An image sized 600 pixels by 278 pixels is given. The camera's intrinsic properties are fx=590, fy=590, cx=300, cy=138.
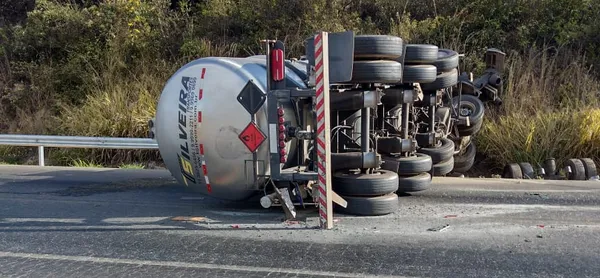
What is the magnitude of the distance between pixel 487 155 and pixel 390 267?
7.23m

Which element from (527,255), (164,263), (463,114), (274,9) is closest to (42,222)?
(164,263)

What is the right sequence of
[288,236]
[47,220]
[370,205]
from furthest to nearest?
1. [47,220]
2. [370,205]
3. [288,236]

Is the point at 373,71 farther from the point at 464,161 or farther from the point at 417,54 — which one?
the point at 464,161

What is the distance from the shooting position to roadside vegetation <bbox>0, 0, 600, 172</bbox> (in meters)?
11.7

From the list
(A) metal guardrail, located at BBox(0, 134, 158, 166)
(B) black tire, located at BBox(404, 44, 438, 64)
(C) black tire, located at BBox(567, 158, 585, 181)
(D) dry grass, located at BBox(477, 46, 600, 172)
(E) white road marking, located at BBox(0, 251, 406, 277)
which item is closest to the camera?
(E) white road marking, located at BBox(0, 251, 406, 277)

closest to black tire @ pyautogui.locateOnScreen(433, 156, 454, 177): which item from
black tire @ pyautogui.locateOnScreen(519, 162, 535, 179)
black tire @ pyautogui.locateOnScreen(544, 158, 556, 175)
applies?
black tire @ pyautogui.locateOnScreen(519, 162, 535, 179)

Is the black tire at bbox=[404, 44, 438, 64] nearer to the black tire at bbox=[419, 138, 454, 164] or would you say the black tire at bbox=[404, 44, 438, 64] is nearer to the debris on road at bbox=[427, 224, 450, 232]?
the black tire at bbox=[419, 138, 454, 164]

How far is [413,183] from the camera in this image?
768 centimetres

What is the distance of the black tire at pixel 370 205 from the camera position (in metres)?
6.68

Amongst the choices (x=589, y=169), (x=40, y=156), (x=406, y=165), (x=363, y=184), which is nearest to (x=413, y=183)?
(x=406, y=165)

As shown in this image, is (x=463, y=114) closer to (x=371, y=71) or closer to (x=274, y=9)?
(x=371, y=71)

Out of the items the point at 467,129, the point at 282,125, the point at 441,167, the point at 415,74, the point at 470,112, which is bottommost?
the point at 441,167

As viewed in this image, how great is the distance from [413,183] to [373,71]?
192 cm

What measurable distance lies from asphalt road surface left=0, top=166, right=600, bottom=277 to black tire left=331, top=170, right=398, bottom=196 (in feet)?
1.01
